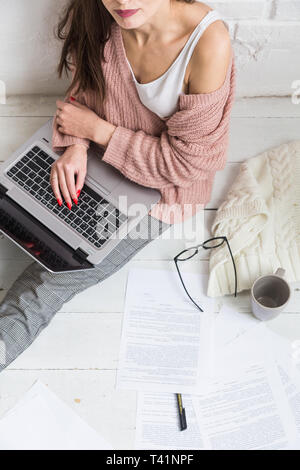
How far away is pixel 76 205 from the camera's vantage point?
37.3 inches

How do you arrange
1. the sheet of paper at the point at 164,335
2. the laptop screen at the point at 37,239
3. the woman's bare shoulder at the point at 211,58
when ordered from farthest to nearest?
the sheet of paper at the point at 164,335
the laptop screen at the point at 37,239
the woman's bare shoulder at the point at 211,58

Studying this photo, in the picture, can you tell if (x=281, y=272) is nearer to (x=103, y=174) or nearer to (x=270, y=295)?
(x=270, y=295)

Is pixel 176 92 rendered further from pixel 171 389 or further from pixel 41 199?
pixel 171 389

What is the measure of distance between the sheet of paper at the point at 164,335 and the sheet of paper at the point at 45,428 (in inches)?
5.1

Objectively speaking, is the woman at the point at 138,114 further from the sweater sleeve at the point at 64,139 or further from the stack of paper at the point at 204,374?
the stack of paper at the point at 204,374

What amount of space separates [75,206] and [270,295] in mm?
500

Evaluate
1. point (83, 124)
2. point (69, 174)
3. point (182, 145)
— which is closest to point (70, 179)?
point (69, 174)

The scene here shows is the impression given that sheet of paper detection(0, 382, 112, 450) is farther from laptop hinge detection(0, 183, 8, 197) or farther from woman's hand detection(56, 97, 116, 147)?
woman's hand detection(56, 97, 116, 147)

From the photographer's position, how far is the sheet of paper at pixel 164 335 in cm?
102

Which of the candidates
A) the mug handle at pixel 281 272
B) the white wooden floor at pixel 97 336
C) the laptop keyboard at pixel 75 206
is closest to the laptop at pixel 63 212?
the laptop keyboard at pixel 75 206

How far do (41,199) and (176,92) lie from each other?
0.36m

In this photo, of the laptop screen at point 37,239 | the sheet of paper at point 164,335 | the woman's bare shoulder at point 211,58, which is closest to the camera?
the woman's bare shoulder at point 211,58
